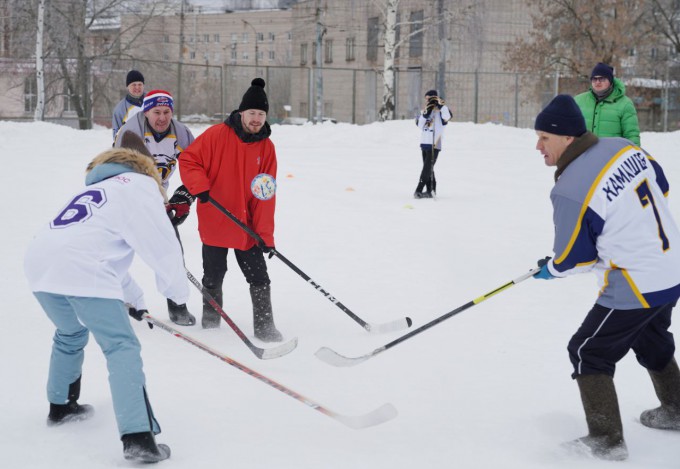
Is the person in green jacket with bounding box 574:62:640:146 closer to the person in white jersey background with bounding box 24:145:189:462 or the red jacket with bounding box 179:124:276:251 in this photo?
Answer: the red jacket with bounding box 179:124:276:251

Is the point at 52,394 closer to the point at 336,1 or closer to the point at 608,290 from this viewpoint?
the point at 608,290

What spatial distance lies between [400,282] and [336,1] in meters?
26.4

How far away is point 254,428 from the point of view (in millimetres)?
3309

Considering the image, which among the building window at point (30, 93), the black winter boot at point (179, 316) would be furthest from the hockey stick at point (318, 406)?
the building window at point (30, 93)

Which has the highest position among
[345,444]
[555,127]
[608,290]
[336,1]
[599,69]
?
[336,1]

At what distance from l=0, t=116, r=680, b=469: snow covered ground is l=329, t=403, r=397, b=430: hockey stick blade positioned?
3.3 inches

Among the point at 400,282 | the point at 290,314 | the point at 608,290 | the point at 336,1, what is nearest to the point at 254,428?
the point at 608,290

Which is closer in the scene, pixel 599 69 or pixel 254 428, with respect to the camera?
pixel 254 428

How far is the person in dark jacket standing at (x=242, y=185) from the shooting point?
458 centimetres

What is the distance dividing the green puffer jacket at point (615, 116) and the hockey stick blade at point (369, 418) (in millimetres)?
3881

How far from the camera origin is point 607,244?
2918 mm

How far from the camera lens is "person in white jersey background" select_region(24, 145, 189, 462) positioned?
2785 mm

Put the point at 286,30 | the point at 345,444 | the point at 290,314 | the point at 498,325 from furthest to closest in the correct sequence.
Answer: the point at 286,30 < the point at 290,314 < the point at 498,325 < the point at 345,444

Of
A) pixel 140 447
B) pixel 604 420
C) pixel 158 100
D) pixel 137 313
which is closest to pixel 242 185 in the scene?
pixel 158 100
